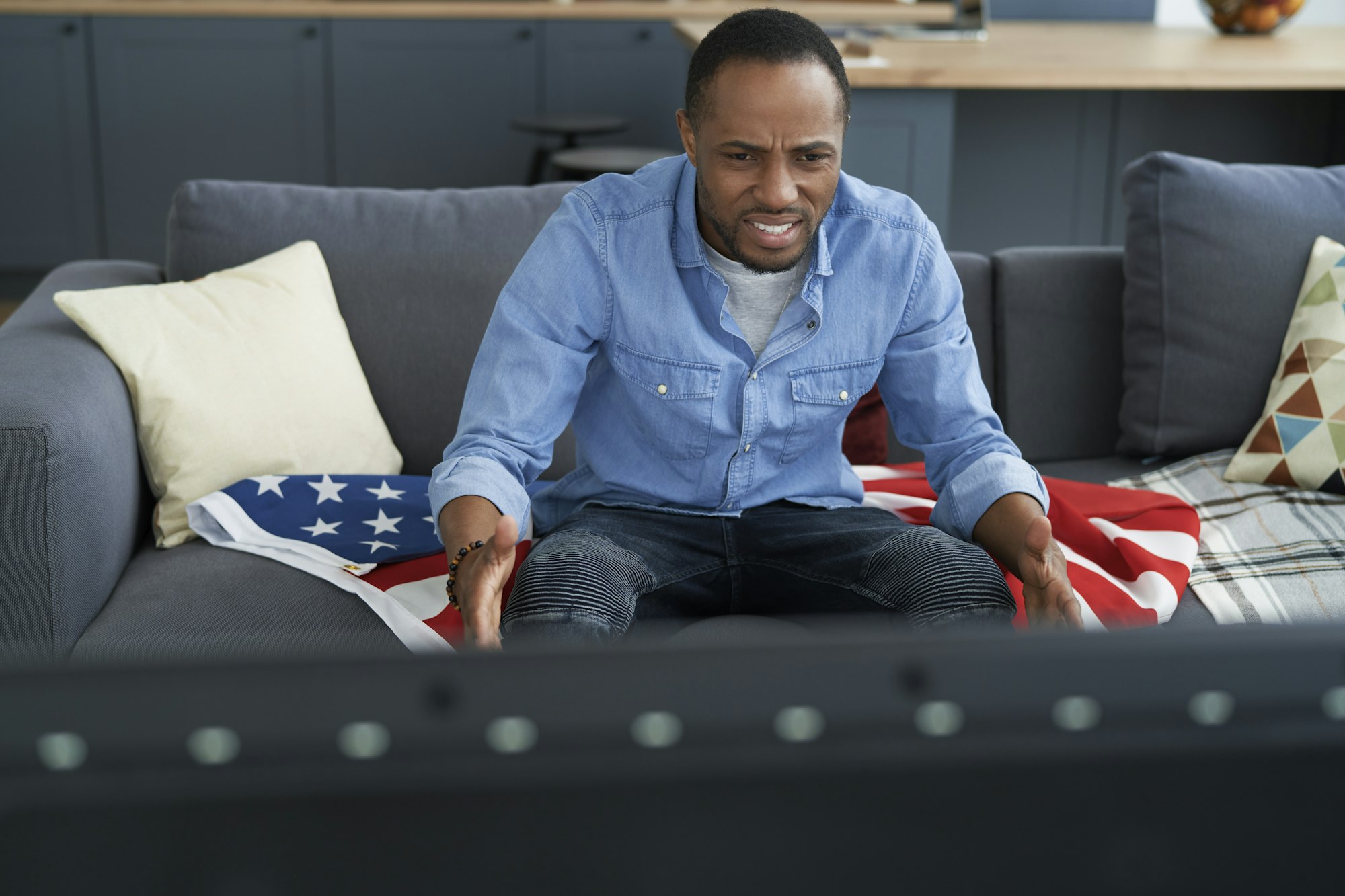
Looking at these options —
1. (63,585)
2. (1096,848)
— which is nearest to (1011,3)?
(63,585)

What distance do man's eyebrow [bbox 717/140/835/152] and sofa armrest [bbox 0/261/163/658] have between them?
773 millimetres

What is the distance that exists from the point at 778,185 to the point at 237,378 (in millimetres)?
777

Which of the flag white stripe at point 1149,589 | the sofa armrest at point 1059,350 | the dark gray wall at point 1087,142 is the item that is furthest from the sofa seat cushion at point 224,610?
the dark gray wall at point 1087,142

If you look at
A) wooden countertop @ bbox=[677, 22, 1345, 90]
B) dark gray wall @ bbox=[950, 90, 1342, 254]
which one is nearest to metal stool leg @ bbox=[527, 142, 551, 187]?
wooden countertop @ bbox=[677, 22, 1345, 90]

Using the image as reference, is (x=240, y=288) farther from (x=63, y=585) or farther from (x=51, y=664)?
(x=51, y=664)

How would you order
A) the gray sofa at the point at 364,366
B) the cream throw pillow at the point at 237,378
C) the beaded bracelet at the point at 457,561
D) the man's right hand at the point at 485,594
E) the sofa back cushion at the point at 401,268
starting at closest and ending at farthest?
the man's right hand at the point at 485,594 < the beaded bracelet at the point at 457,561 < the gray sofa at the point at 364,366 < the cream throw pillow at the point at 237,378 < the sofa back cushion at the point at 401,268

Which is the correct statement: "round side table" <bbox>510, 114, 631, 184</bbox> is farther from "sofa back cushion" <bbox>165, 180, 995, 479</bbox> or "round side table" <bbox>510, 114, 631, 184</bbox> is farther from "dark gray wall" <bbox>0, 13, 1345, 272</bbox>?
"sofa back cushion" <bbox>165, 180, 995, 479</bbox>

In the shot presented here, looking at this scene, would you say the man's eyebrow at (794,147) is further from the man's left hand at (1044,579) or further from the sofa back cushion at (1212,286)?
the sofa back cushion at (1212,286)

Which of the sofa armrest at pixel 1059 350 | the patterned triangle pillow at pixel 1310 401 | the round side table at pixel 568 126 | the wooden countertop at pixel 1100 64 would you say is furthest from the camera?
the round side table at pixel 568 126

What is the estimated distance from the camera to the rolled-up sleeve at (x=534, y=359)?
1.28m

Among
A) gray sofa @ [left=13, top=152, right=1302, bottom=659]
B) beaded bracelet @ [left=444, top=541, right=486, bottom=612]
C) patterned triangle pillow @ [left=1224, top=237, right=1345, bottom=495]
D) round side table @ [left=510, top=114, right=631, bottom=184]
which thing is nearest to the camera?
beaded bracelet @ [left=444, top=541, right=486, bottom=612]

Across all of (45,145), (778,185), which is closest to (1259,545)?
(778,185)

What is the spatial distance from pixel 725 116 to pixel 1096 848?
3.60ft

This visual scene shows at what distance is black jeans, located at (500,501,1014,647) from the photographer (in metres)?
1.21
